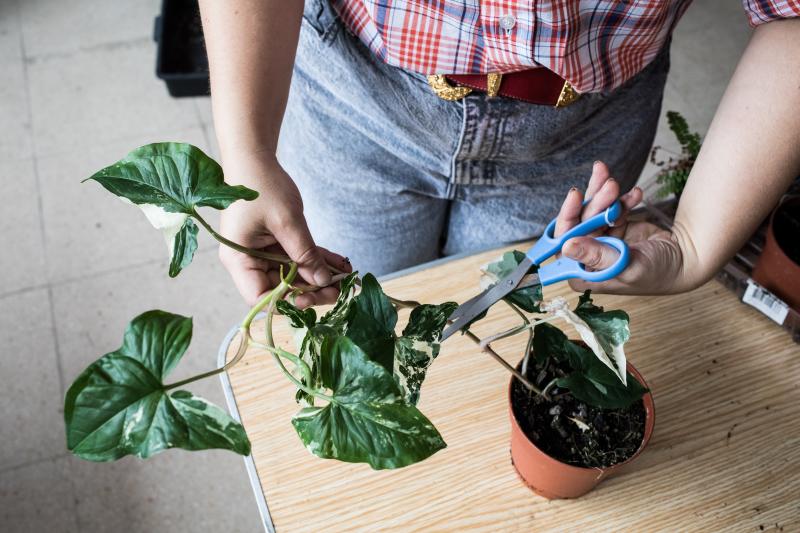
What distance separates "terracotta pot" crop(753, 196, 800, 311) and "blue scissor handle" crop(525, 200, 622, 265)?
28cm

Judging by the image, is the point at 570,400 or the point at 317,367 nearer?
the point at 317,367

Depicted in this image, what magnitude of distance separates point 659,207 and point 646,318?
193 mm

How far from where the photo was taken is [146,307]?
1858 mm

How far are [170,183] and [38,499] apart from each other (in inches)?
50.5

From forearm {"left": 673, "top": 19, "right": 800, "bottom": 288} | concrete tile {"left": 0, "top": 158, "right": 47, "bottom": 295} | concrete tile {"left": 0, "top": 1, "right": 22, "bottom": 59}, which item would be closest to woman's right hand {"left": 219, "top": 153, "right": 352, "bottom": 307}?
forearm {"left": 673, "top": 19, "right": 800, "bottom": 288}

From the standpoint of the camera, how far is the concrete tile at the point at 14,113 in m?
2.19

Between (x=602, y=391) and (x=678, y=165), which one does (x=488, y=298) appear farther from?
(x=678, y=165)

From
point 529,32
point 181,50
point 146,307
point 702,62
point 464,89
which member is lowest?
point 146,307

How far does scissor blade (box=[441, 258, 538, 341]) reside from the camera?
2.37 feet

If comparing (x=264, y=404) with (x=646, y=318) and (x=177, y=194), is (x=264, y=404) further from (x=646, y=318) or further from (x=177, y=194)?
(x=646, y=318)

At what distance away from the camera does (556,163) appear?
977mm

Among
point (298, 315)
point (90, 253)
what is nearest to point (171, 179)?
point (298, 315)

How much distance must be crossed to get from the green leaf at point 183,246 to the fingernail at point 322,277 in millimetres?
153

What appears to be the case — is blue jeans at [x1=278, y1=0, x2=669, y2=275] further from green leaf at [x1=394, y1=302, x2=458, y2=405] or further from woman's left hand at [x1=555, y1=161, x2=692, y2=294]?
green leaf at [x1=394, y1=302, x2=458, y2=405]
